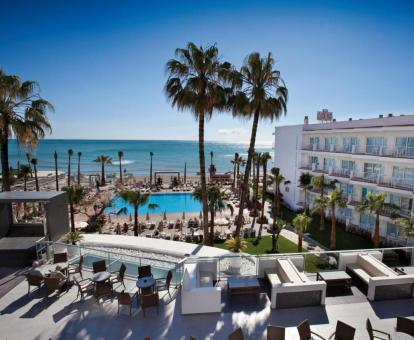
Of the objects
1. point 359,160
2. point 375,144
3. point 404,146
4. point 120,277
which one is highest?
point 375,144

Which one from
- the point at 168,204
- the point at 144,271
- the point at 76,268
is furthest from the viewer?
the point at 168,204

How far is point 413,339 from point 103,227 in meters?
27.2

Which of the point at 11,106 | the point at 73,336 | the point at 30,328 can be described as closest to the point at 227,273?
the point at 73,336

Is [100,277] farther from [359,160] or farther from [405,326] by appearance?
[359,160]

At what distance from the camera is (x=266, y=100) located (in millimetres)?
15727

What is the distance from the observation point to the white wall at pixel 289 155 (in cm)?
3372

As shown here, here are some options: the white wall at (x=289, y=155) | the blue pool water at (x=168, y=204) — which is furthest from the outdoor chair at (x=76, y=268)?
the white wall at (x=289, y=155)

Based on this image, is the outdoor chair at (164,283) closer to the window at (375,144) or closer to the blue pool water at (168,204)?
the window at (375,144)

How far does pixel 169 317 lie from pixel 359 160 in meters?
24.4

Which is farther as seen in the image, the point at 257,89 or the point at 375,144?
the point at 375,144

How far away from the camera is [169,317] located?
812 centimetres

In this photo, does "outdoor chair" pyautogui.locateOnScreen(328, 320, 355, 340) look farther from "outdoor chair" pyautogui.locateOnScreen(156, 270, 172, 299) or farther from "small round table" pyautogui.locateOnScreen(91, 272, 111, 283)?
"small round table" pyautogui.locateOnScreen(91, 272, 111, 283)

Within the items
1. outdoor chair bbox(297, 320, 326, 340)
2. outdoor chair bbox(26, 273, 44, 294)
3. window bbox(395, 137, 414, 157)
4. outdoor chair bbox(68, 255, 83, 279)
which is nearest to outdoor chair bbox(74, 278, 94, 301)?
outdoor chair bbox(68, 255, 83, 279)

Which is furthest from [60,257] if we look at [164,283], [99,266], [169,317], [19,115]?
[19,115]
